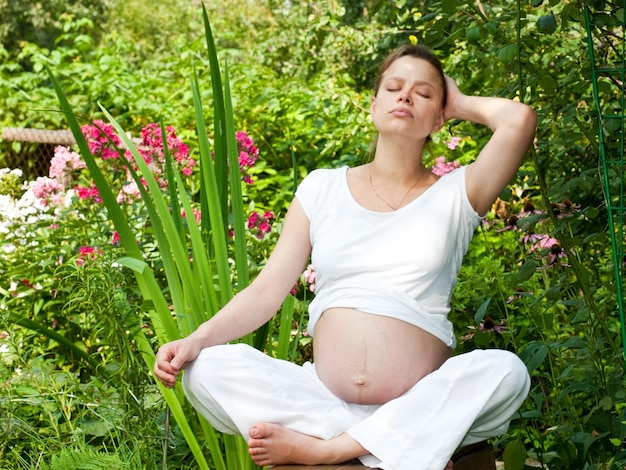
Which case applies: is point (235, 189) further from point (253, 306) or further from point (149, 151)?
point (149, 151)

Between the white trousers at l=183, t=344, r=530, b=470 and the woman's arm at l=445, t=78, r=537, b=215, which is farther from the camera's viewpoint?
the woman's arm at l=445, t=78, r=537, b=215

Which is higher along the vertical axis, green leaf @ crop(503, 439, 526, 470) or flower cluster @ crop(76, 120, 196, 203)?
flower cluster @ crop(76, 120, 196, 203)

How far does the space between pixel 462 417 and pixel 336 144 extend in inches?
114

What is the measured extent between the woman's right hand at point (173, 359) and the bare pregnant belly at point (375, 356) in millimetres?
319

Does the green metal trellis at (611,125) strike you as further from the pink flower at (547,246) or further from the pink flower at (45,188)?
the pink flower at (45,188)

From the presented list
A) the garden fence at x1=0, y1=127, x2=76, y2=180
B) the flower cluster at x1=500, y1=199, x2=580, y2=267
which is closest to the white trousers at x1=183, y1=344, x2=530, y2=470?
the flower cluster at x1=500, y1=199, x2=580, y2=267

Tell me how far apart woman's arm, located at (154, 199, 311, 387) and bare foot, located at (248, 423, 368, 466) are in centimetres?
24

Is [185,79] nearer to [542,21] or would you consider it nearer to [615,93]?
[615,93]

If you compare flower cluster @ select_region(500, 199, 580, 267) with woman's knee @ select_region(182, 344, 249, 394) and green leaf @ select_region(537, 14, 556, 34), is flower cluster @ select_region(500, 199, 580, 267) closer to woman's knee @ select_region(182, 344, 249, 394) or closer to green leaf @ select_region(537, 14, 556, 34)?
green leaf @ select_region(537, 14, 556, 34)

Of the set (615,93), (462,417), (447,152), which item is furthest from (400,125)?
(447,152)

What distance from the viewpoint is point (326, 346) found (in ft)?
6.93

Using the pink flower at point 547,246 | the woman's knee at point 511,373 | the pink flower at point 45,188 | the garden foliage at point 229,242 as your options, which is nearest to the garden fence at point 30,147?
the garden foliage at point 229,242

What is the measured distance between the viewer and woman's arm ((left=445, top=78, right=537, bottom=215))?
2051mm

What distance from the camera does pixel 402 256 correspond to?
2.10m
